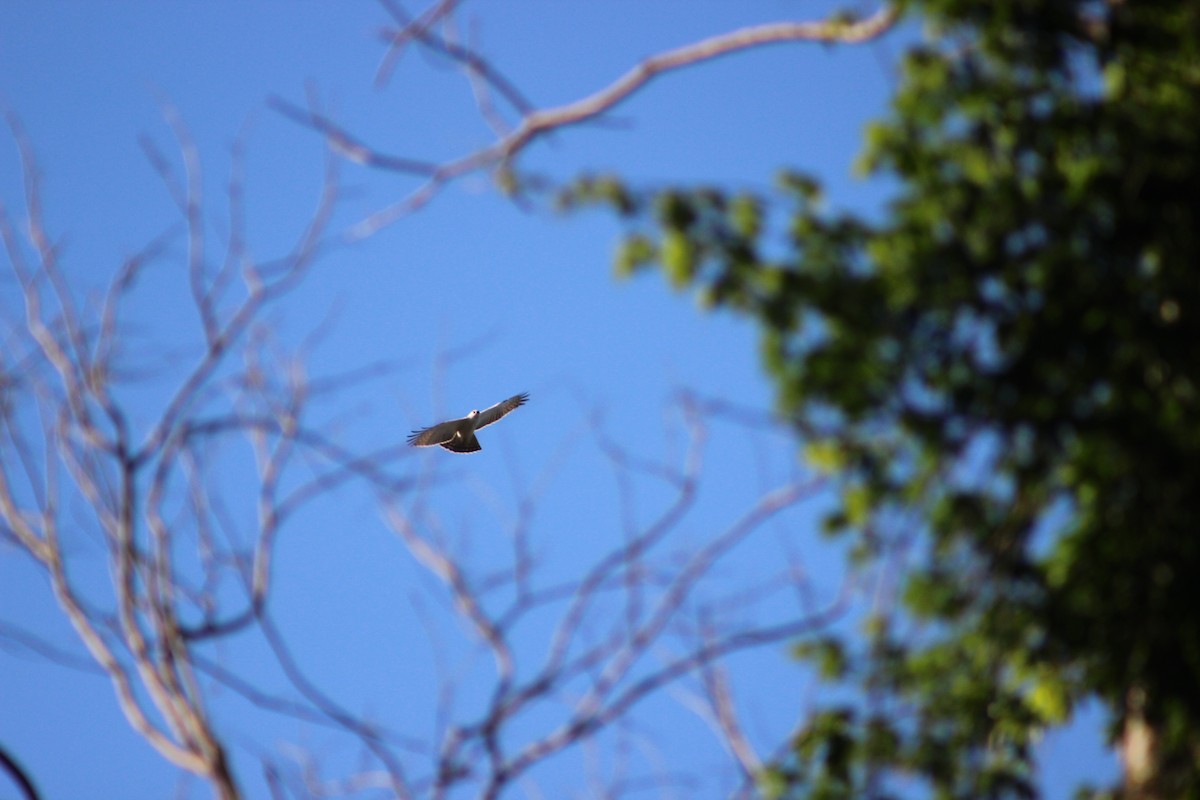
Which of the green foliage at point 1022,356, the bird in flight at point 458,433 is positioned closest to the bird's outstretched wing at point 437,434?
the bird in flight at point 458,433

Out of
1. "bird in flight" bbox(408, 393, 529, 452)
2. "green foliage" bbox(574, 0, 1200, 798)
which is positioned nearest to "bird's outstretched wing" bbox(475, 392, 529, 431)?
"bird in flight" bbox(408, 393, 529, 452)

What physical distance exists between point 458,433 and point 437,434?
0.17 feet

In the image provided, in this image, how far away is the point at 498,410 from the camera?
2584 millimetres

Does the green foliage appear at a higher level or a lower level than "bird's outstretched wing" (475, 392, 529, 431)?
higher

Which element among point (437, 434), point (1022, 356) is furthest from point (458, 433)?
point (1022, 356)

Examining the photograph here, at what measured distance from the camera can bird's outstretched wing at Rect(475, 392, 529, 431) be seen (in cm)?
249

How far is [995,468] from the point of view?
475 cm

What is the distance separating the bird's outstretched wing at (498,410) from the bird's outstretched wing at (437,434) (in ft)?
0.16

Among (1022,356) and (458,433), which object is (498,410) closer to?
(458,433)

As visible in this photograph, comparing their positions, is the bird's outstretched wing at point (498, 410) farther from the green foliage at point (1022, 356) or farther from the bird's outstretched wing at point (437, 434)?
the green foliage at point (1022, 356)

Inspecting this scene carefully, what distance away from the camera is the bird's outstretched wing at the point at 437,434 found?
244cm

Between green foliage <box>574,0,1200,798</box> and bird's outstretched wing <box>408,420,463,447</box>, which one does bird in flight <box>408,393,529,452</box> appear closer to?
bird's outstretched wing <box>408,420,463,447</box>

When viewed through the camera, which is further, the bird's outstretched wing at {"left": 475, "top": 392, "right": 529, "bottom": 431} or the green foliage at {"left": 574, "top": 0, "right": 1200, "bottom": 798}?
the green foliage at {"left": 574, "top": 0, "right": 1200, "bottom": 798}

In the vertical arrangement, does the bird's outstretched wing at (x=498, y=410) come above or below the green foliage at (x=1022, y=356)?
below
